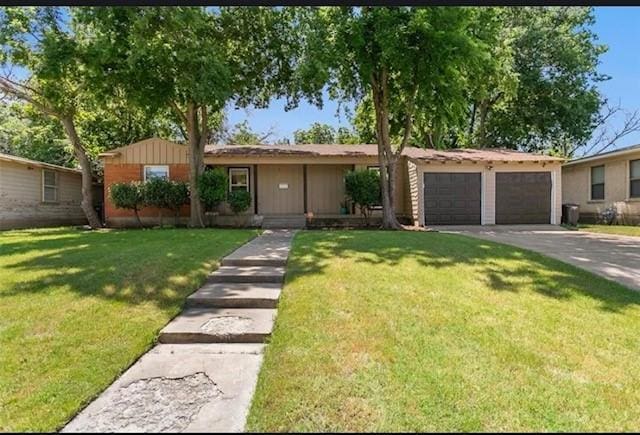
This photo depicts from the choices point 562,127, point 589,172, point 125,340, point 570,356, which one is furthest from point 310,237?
point 562,127

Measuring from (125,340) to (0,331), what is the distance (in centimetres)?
126

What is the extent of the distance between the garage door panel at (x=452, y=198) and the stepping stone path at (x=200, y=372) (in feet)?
35.1

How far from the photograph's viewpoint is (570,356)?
3.43 m

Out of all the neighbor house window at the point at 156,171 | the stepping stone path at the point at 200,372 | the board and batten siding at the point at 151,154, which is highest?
the board and batten siding at the point at 151,154

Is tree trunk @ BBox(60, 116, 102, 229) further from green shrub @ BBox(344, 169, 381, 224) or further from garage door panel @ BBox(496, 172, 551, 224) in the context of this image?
garage door panel @ BBox(496, 172, 551, 224)

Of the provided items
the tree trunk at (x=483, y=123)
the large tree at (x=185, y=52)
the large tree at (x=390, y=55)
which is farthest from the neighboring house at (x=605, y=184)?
the large tree at (x=185, y=52)

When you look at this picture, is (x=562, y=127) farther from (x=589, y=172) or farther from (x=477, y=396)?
(x=477, y=396)

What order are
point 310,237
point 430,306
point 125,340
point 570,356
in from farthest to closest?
1. point 310,237
2. point 430,306
3. point 125,340
4. point 570,356

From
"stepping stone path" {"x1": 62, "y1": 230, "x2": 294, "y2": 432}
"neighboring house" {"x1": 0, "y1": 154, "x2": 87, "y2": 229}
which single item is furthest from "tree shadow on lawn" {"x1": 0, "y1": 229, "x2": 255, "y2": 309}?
"neighboring house" {"x1": 0, "y1": 154, "x2": 87, "y2": 229}

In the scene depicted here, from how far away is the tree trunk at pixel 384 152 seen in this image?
13.5 m

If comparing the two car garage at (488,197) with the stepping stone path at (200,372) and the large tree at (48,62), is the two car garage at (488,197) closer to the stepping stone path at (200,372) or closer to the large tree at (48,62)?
the stepping stone path at (200,372)

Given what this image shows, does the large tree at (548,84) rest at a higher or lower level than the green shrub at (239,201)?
higher

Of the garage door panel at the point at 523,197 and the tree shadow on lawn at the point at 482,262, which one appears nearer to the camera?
the tree shadow on lawn at the point at 482,262

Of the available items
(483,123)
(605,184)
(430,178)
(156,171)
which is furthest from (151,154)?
(483,123)
